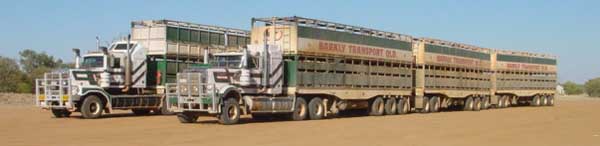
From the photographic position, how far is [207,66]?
850 inches

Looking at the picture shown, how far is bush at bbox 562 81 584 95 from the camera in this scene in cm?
13059

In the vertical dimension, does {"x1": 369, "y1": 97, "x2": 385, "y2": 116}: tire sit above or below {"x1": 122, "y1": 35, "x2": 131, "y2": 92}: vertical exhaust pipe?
below

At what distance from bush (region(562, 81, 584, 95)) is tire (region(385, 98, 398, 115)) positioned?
109183mm

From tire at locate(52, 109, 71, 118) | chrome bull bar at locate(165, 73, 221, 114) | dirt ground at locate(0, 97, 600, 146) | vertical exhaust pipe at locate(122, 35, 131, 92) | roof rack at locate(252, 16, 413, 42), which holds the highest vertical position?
roof rack at locate(252, 16, 413, 42)

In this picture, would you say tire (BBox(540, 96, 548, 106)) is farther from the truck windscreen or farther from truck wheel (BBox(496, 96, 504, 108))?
the truck windscreen

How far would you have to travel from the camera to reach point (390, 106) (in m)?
28.9

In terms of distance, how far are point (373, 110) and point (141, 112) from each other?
28.6 feet

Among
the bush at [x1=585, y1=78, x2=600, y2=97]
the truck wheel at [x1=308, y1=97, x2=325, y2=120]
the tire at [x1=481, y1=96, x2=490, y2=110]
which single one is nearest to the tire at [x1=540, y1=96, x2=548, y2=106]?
the tire at [x1=481, y1=96, x2=490, y2=110]

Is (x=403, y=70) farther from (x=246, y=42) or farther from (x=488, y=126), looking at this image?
(x=488, y=126)

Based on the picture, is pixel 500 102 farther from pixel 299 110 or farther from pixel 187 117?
pixel 187 117

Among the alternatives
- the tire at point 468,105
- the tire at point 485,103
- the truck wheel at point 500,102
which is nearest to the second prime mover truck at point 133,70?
the tire at point 468,105

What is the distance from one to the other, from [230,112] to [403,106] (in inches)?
425

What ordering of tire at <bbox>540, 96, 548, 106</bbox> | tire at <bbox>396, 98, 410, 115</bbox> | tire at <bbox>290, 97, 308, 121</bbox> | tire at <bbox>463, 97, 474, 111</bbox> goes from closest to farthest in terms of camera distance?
tire at <bbox>290, 97, 308, 121</bbox> → tire at <bbox>396, 98, 410, 115</bbox> → tire at <bbox>463, 97, 474, 111</bbox> → tire at <bbox>540, 96, 548, 106</bbox>

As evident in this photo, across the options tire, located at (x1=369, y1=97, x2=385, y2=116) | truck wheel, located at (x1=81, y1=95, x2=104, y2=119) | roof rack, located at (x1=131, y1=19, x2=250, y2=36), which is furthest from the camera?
tire, located at (x1=369, y1=97, x2=385, y2=116)
